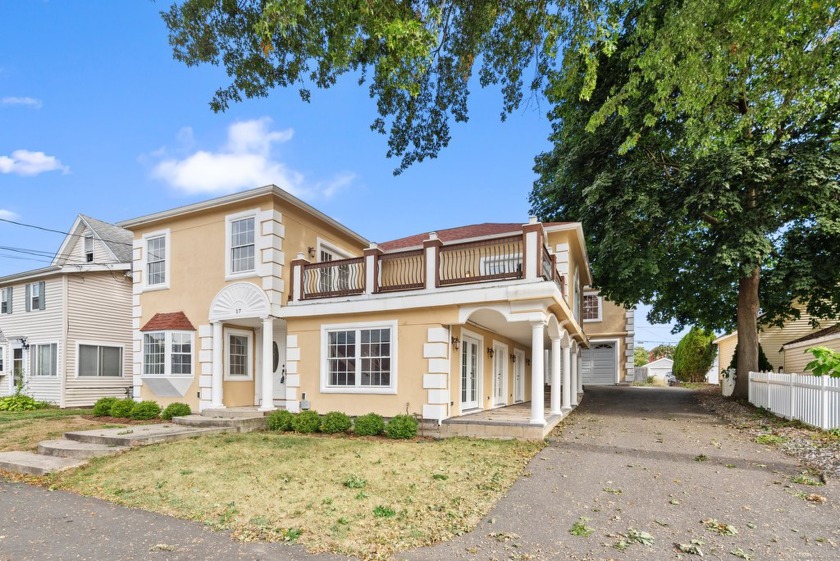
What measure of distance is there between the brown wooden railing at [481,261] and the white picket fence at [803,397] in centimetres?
674

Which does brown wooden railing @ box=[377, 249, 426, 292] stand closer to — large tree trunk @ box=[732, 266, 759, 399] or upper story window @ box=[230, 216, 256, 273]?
upper story window @ box=[230, 216, 256, 273]

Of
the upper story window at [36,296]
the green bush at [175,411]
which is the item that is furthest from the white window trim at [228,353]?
the upper story window at [36,296]

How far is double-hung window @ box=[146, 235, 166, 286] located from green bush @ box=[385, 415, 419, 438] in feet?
26.7

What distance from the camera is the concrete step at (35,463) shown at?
732 centimetres

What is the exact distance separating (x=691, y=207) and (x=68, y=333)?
2081 cm

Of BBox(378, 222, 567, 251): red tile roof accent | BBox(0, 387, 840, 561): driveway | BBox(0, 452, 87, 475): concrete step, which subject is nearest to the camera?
BBox(0, 387, 840, 561): driveway

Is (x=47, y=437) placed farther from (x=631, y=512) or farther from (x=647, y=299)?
(x=647, y=299)

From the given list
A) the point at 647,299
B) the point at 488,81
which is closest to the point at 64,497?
the point at 488,81

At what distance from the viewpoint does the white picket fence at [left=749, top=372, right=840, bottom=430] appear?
9555mm

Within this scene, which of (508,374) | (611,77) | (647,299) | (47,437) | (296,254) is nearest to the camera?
(47,437)

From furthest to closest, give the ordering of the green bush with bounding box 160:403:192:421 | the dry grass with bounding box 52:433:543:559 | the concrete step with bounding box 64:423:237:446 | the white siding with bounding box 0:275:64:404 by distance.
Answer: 1. the white siding with bounding box 0:275:64:404
2. the green bush with bounding box 160:403:192:421
3. the concrete step with bounding box 64:423:237:446
4. the dry grass with bounding box 52:433:543:559

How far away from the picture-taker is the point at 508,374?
14891mm

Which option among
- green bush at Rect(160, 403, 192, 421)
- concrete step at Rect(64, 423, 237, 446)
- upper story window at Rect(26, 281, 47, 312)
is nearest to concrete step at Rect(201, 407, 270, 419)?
green bush at Rect(160, 403, 192, 421)

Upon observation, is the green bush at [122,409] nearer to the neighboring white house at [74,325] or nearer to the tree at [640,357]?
the neighboring white house at [74,325]
